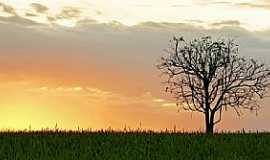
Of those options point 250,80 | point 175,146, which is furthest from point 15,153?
point 250,80

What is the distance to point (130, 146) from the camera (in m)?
27.3

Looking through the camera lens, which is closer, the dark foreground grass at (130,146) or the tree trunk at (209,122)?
the dark foreground grass at (130,146)

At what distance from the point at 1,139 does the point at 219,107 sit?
20.8 meters

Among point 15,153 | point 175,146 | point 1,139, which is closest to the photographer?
point 15,153

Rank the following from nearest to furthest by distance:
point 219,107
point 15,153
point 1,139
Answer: point 15,153
point 1,139
point 219,107

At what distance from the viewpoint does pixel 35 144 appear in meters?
27.8

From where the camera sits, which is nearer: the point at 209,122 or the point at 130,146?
the point at 130,146

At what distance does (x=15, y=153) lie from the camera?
2541 centimetres

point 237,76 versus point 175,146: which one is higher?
point 237,76

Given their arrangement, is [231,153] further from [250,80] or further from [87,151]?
[250,80]

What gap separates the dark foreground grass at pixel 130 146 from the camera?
25.0 m

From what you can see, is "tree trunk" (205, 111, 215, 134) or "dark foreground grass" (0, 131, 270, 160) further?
"tree trunk" (205, 111, 215, 134)

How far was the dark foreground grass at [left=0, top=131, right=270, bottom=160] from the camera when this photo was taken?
25.0 meters

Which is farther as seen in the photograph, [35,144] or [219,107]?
[219,107]
